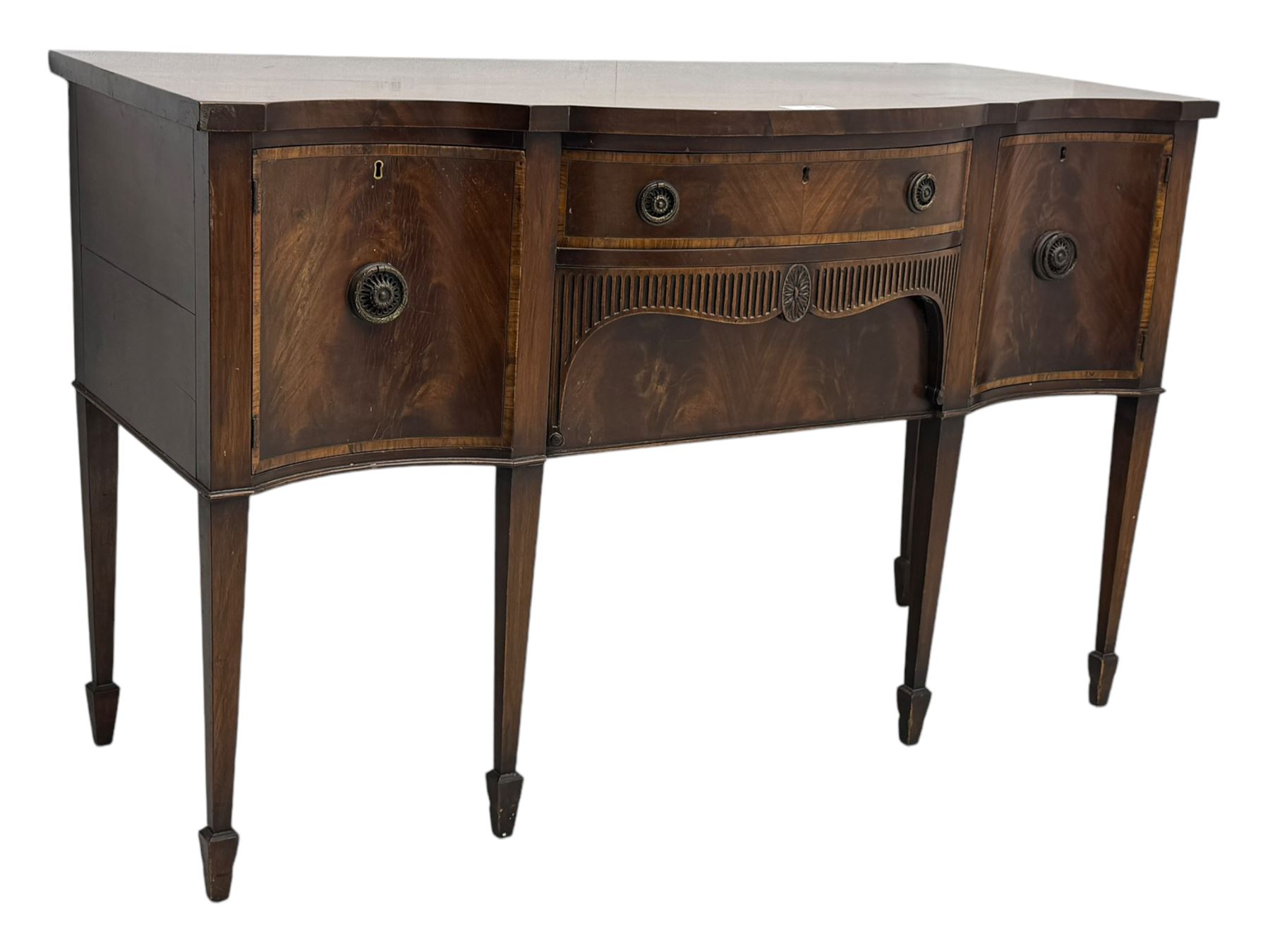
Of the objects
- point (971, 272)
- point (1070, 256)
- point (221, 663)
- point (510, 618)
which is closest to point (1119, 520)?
point (1070, 256)

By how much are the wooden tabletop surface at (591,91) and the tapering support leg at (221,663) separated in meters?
0.66

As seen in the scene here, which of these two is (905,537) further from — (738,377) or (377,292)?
(377,292)

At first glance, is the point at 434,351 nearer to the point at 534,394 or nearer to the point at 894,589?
the point at 534,394

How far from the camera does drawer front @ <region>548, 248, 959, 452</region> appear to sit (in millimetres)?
3469

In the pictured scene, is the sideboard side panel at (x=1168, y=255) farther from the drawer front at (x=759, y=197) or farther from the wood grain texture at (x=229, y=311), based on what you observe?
the wood grain texture at (x=229, y=311)

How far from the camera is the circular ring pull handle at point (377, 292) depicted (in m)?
3.25

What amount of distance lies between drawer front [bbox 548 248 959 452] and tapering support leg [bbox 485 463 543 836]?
102mm

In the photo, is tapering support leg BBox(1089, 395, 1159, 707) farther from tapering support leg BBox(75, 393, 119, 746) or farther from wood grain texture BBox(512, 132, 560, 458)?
tapering support leg BBox(75, 393, 119, 746)

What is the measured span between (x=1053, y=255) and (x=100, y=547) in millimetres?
1938

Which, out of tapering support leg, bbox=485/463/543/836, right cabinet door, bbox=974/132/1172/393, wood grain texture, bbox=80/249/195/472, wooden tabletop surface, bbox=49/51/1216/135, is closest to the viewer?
wooden tabletop surface, bbox=49/51/1216/135

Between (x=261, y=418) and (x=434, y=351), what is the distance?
0.32 metres

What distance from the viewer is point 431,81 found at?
11.8 ft

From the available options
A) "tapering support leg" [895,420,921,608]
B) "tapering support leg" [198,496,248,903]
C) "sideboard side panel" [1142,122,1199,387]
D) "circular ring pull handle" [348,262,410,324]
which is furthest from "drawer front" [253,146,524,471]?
"tapering support leg" [895,420,921,608]

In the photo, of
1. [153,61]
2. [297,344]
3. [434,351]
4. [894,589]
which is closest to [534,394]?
[434,351]
